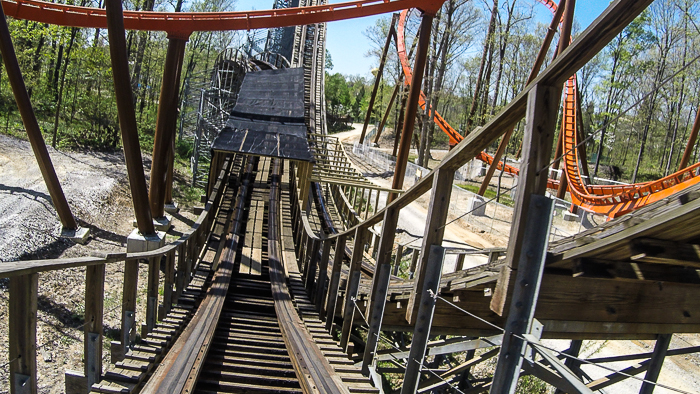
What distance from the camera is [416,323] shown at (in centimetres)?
319

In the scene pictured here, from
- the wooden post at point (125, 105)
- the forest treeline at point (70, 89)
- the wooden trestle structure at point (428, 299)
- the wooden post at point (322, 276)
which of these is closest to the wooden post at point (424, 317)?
the wooden trestle structure at point (428, 299)

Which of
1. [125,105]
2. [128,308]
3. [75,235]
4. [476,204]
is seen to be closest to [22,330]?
[128,308]

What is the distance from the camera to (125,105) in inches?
293

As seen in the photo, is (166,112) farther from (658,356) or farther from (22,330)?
(658,356)

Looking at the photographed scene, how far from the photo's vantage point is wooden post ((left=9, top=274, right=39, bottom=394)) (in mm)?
2449

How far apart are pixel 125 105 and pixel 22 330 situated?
5600 millimetres

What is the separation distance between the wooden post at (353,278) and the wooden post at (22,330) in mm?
2669

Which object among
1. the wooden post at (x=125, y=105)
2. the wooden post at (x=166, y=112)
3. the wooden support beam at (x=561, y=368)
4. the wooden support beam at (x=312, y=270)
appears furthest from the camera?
the wooden post at (x=166, y=112)

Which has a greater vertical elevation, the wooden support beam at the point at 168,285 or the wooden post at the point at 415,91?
the wooden post at the point at 415,91

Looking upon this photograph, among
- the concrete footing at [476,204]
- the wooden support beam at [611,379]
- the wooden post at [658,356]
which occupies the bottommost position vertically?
the concrete footing at [476,204]

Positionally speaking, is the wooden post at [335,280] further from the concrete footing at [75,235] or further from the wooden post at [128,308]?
the concrete footing at [75,235]

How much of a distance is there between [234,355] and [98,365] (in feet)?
5.98

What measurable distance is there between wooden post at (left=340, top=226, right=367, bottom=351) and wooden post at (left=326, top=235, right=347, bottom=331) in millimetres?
659

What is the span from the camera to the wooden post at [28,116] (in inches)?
342
